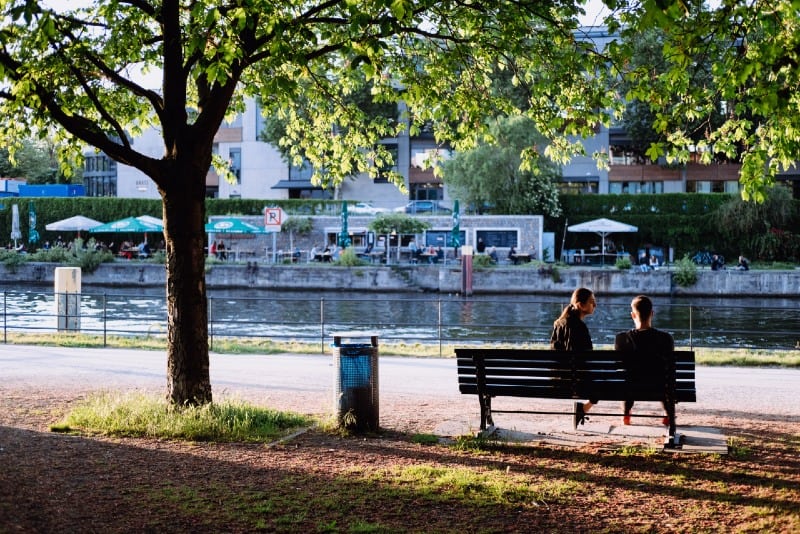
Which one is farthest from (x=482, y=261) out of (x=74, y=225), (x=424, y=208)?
(x=74, y=225)

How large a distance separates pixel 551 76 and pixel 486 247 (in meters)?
47.1

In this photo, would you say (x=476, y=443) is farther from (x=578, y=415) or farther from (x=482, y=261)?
(x=482, y=261)

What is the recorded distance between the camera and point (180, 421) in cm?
880

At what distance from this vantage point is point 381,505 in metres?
6.29

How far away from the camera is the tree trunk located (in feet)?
30.6

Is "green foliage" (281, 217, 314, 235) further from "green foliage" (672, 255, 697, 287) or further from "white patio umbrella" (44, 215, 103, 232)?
"green foliage" (672, 255, 697, 287)

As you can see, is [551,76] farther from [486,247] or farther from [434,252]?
[486,247]

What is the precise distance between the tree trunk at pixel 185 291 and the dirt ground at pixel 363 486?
38.3 inches

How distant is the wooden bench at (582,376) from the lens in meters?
8.13

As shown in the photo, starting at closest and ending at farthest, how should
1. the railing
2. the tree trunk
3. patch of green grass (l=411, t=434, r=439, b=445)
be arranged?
patch of green grass (l=411, t=434, r=439, b=445), the tree trunk, the railing

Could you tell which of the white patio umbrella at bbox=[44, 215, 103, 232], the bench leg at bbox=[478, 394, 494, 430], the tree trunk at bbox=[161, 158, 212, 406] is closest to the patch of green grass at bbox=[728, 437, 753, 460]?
the bench leg at bbox=[478, 394, 494, 430]

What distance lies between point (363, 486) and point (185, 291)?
11.3ft

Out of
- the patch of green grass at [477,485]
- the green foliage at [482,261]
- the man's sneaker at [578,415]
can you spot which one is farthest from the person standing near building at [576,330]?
the green foliage at [482,261]

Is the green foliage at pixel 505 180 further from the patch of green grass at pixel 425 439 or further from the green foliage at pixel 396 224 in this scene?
the patch of green grass at pixel 425 439
